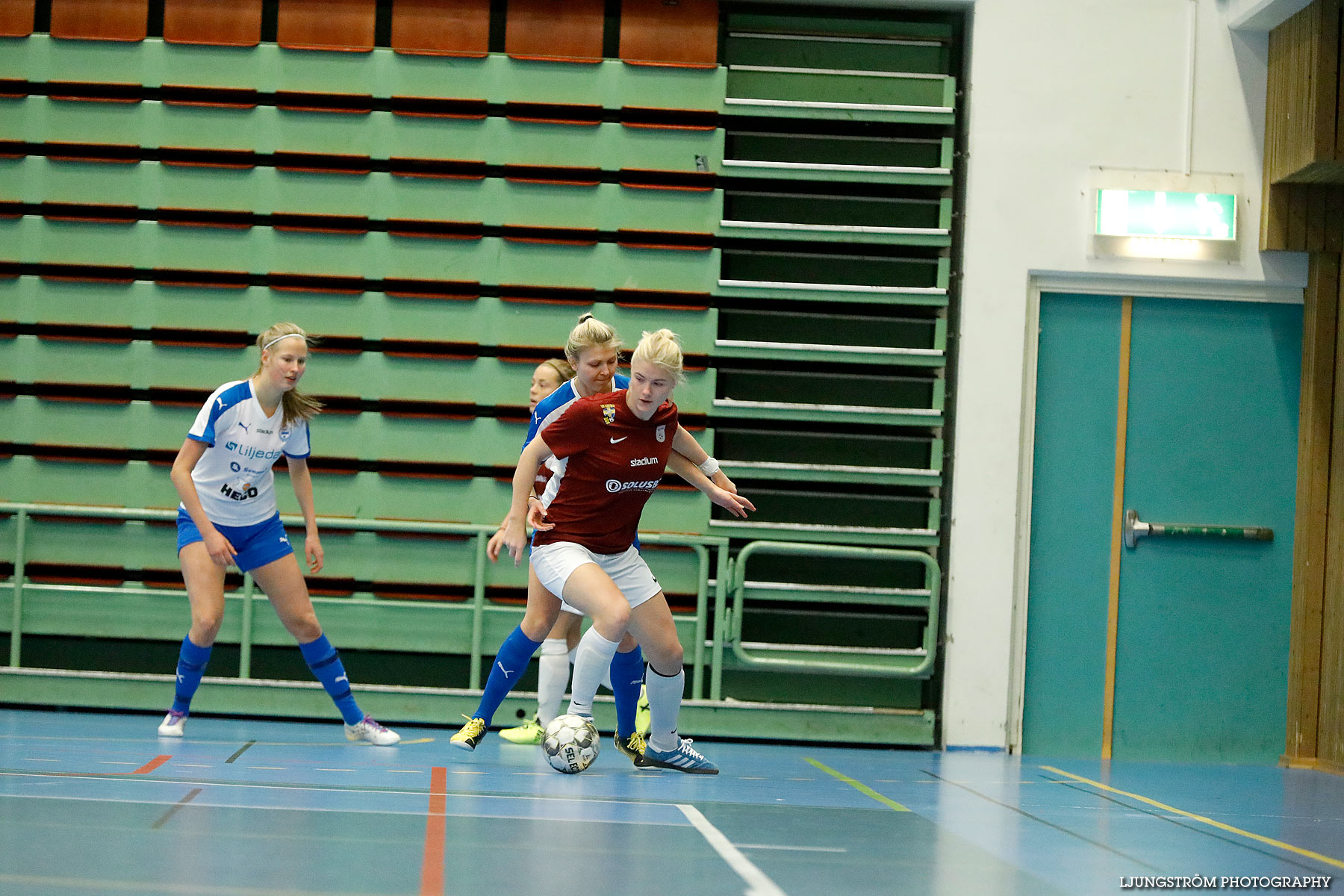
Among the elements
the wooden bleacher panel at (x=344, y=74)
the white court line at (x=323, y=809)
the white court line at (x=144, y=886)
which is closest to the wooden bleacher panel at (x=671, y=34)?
the wooden bleacher panel at (x=344, y=74)

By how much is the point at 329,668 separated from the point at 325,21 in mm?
3613

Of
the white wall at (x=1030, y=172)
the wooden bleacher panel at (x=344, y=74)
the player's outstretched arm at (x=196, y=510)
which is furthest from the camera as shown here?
the wooden bleacher panel at (x=344, y=74)

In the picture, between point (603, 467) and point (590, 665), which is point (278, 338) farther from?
point (590, 665)

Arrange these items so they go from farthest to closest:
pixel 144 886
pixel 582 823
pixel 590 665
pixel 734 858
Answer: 1. pixel 590 665
2. pixel 582 823
3. pixel 734 858
4. pixel 144 886

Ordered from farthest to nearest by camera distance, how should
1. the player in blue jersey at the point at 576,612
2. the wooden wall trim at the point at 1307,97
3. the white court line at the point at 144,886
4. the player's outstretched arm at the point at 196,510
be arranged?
the wooden wall trim at the point at 1307,97 < the player's outstretched arm at the point at 196,510 < the player in blue jersey at the point at 576,612 < the white court line at the point at 144,886

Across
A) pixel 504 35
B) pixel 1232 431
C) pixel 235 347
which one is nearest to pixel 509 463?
pixel 235 347

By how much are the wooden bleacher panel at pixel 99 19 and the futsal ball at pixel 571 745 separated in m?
4.70

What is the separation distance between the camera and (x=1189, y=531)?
6.56m

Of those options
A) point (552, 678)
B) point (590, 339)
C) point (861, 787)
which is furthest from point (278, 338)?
point (861, 787)

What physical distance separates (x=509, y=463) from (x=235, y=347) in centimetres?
163

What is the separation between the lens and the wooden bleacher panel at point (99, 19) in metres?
6.59

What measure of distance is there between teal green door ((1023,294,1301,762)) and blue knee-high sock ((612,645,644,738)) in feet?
8.61

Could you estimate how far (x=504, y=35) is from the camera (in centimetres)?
670

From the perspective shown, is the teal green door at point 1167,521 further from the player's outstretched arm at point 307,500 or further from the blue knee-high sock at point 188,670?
the blue knee-high sock at point 188,670
